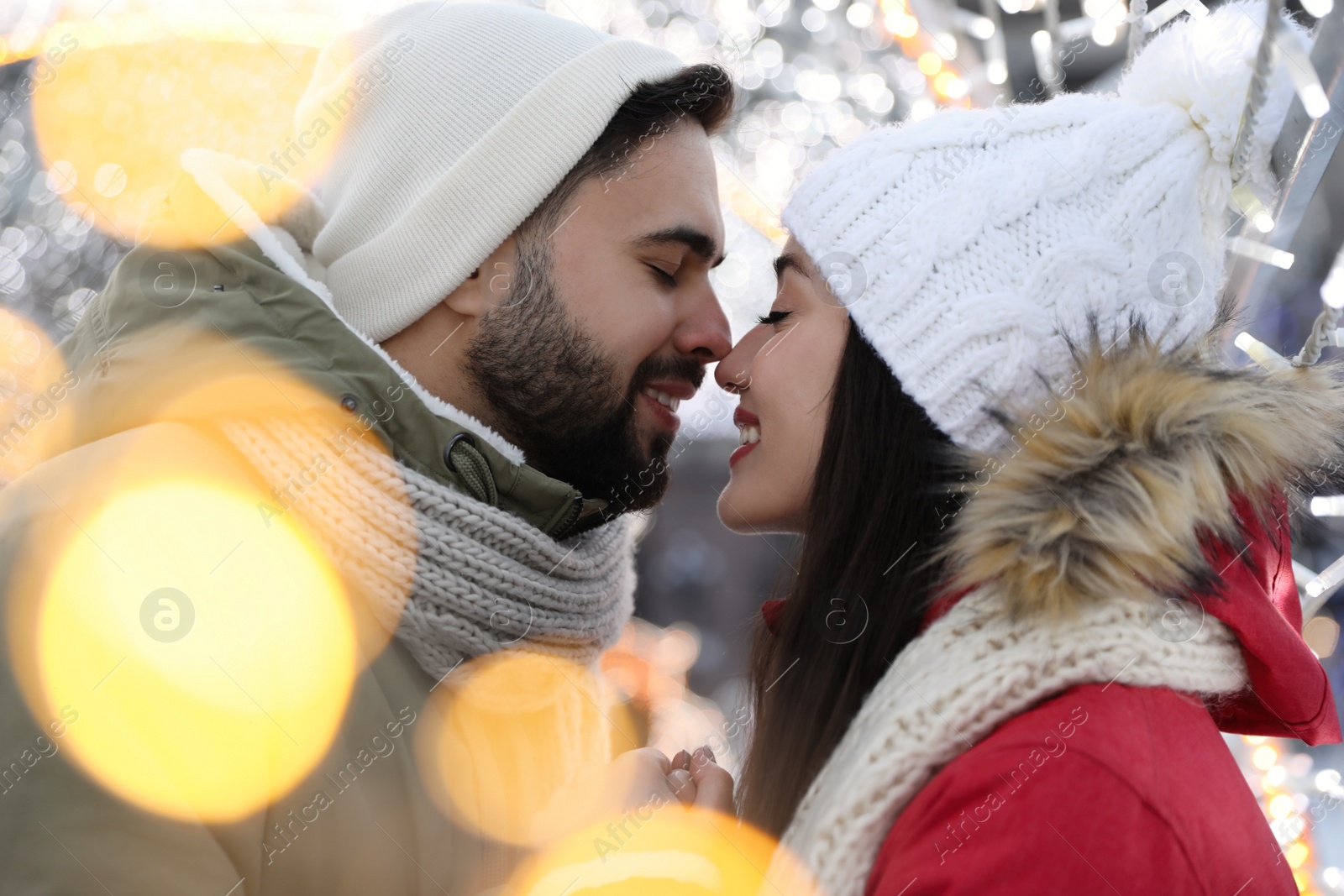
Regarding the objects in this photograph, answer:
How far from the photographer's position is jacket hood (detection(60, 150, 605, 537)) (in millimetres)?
1431

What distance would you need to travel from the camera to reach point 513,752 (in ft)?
5.45

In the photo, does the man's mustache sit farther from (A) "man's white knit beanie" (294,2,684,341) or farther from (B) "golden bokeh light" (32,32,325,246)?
(B) "golden bokeh light" (32,32,325,246)

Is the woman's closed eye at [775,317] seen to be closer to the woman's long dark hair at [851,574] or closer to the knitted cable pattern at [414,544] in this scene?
the woman's long dark hair at [851,574]

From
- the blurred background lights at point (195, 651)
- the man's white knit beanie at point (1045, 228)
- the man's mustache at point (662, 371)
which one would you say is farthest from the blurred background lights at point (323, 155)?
the man's mustache at point (662, 371)

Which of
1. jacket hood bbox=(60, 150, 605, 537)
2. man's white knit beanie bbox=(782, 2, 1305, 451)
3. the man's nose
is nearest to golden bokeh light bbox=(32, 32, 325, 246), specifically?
jacket hood bbox=(60, 150, 605, 537)

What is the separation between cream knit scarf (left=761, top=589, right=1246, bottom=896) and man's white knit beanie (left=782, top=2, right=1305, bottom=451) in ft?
1.06

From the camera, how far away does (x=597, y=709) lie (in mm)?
1965

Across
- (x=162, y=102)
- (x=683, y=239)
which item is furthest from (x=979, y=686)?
(x=162, y=102)

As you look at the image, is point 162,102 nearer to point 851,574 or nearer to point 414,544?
point 414,544

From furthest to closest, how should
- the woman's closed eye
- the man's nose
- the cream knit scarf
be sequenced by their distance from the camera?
the man's nose, the woman's closed eye, the cream knit scarf

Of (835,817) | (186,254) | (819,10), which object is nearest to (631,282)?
(186,254)

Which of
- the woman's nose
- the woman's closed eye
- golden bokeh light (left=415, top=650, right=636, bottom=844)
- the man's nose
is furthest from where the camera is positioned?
the man's nose

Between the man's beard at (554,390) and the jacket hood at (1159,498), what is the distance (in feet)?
2.96

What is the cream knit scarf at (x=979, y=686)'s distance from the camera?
1.11 m
